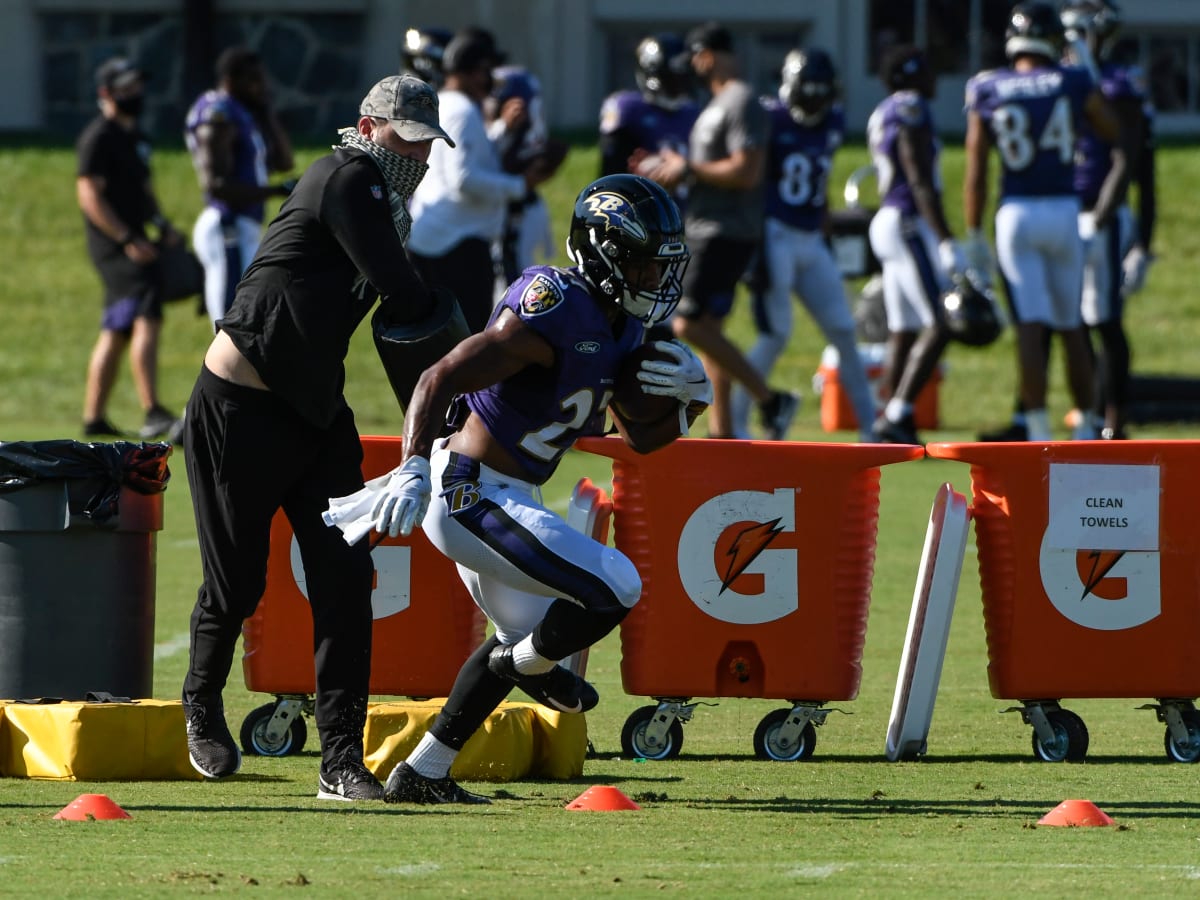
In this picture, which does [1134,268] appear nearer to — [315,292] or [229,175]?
[229,175]

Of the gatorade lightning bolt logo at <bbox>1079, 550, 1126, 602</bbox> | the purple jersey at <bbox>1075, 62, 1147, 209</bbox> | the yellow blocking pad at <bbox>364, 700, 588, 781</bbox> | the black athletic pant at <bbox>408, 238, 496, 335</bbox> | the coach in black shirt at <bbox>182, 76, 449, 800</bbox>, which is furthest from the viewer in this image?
the purple jersey at <bbox>1075, 62, 1147, 209</bbox>

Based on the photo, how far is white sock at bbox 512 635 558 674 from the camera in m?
5.94

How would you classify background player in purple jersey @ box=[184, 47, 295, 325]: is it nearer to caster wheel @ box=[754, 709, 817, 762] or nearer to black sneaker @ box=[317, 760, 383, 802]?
caster wheel @ box=[754, 709, 817, 762]

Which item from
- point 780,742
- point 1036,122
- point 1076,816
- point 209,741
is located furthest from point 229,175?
Answer: point 1076,816

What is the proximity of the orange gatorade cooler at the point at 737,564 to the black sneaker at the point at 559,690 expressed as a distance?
863mm

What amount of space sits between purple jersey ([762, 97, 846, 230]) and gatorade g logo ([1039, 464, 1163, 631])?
6.62 meters

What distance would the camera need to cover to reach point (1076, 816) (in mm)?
5727

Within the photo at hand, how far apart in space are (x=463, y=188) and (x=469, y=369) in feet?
20.4

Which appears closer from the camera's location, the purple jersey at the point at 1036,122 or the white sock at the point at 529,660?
the white sock at the point at 529,660

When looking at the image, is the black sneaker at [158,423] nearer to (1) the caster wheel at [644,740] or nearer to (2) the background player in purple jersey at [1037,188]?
(2) the background player in purple jersey at [1037,188]

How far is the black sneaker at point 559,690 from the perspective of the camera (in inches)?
237

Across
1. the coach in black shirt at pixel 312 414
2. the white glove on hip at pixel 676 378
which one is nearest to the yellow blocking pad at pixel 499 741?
the coach in black shirt at pixel 312 414

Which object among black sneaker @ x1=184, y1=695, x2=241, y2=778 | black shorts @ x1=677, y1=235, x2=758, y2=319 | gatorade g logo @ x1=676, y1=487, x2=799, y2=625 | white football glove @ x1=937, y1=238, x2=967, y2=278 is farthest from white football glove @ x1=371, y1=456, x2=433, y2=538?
white football glove @ x1=937, y1=238, x2=967, y2=278

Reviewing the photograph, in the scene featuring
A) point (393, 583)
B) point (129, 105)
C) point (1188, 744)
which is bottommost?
point (1188, 744)
